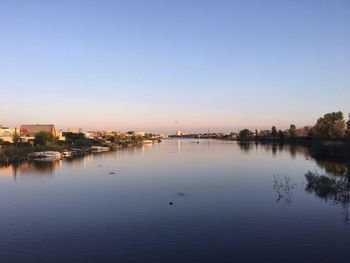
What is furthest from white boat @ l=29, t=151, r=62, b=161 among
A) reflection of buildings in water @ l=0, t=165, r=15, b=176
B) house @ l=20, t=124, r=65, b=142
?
house @ l=20, t=124, r=65, b=142

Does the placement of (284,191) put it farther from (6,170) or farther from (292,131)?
(292,131)

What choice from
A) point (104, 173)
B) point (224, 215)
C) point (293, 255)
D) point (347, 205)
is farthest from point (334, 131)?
point (293, 255)

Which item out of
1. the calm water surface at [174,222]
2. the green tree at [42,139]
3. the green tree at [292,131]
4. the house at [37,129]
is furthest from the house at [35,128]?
the green tree at [292,131]

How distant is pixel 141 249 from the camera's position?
1047cm

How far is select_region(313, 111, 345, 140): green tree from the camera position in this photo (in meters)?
49.7

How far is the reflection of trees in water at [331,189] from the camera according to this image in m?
16.7

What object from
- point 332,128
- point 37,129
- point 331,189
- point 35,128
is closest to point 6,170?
point 331,189

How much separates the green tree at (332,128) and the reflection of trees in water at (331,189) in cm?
3173

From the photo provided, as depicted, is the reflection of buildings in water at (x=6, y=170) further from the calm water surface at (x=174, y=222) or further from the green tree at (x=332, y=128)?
the green tree at (x=332, y=128)

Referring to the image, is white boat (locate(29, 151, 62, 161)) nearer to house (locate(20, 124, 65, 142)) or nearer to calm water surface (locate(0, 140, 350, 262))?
calm water surface (locate(0, 140, 350, 262))

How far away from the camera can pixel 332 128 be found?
167ft

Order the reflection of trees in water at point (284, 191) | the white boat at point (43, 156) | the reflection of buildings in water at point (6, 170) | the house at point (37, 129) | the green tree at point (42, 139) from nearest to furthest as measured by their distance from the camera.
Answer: the reflection of trees in water at point (284, 191) → the reflection of buildings in water at point (6, 170) → the white boat at point (43, 156) → the green tree at point (42, 139) → the house at point (37, 129)

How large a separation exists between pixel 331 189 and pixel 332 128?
35.2m

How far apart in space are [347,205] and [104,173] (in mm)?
18482
